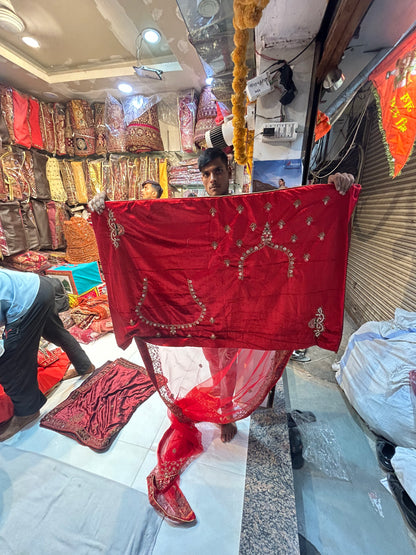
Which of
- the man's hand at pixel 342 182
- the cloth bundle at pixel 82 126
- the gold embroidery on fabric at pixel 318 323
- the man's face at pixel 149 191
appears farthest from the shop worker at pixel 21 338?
the cloth bundle at pixel 82 126

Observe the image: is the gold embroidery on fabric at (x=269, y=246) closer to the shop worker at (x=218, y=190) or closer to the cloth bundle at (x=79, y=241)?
the shop worker at (x=218, y=190)

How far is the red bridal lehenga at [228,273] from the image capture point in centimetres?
90

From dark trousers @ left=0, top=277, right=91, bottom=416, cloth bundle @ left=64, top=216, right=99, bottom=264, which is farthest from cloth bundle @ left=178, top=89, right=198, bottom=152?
dark trousers @ left=0, top=277, right=91, bottom=416

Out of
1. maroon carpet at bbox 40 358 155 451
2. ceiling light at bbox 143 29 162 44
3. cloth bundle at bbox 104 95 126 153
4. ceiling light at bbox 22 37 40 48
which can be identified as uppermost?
ceiling light at bbox 22 37 40 48

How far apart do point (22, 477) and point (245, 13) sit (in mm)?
2601

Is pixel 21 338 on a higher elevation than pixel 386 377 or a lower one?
higher

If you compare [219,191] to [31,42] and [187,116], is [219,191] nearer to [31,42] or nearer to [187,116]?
[187,116]

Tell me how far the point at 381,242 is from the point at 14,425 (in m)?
3.89

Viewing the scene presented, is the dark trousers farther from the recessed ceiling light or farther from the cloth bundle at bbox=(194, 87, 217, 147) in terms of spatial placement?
the recessed ceiling light

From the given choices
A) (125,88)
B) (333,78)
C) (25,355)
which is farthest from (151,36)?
(25,355)

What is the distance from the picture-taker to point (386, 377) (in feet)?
4.71

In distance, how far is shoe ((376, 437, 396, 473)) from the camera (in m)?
1.31

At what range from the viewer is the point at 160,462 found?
1.22 m

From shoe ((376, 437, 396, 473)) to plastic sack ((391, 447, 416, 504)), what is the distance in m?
0.15
